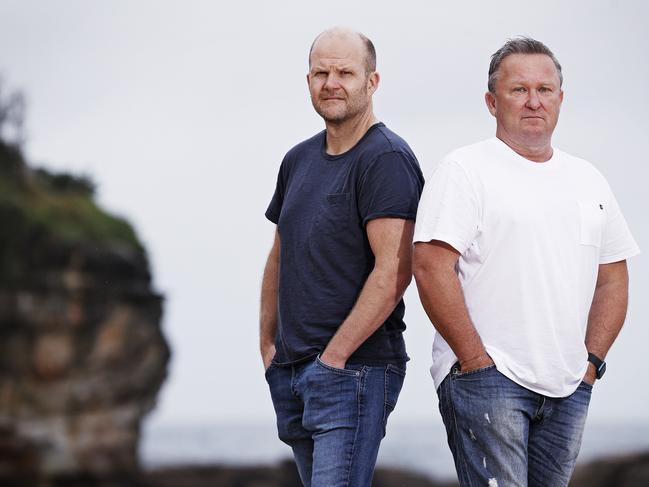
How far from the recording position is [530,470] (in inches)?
79.3

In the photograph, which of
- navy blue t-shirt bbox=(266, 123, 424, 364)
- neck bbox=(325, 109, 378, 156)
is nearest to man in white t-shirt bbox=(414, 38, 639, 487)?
navy blue t-shirt bbox=(266, 123, 424, 364)

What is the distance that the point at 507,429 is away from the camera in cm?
191

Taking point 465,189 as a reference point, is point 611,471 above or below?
below

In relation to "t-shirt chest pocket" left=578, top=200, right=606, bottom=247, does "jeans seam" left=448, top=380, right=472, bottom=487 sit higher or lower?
lower

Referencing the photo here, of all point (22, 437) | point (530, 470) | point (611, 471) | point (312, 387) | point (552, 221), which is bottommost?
point (611, 471)

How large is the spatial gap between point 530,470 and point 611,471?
867 cm

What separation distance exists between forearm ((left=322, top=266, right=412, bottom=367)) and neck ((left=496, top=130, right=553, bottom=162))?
0.36 m

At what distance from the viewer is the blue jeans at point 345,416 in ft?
6.57

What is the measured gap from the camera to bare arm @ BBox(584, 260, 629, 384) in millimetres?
2084

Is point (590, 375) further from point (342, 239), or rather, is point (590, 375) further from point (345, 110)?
point (345, 110)

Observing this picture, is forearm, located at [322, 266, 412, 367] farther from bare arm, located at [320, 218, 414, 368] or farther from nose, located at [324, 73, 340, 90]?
nose, located at [324, 73, 340, 90]

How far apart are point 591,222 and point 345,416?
66 cm

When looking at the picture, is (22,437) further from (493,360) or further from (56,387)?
(493,360)

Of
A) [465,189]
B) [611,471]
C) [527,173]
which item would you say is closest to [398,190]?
[465,189]
